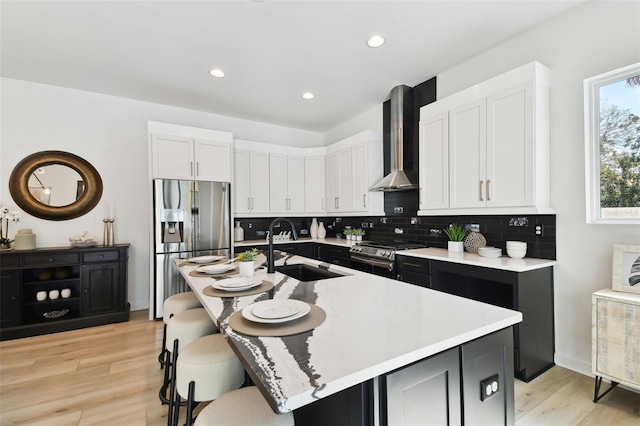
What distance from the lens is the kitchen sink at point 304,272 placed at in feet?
7.11

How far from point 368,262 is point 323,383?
2.84 meters

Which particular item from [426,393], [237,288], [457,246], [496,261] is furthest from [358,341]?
[457,246]

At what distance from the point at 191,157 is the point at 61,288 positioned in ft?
7.06

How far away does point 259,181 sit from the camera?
4.73 m

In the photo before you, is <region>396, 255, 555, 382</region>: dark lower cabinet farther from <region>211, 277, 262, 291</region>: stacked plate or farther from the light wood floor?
<region>211, 277, 262, 291</region>: stacked plate

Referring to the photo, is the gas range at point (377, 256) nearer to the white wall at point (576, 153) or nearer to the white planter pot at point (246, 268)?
the white wall at point (576, 153)

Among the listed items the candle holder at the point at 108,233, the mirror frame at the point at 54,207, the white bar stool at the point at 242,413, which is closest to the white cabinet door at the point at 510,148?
the white bar stool at the point at 242,413

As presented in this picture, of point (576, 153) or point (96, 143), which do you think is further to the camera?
point (96, 143)

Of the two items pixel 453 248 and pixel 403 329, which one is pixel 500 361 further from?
pixel 453 248

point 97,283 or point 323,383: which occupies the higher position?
point 323,383

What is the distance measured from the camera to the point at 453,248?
120 inches

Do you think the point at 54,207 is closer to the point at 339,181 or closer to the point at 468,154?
the point at 339,181

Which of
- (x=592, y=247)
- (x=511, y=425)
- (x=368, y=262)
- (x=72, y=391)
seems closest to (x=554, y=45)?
(x=592, y=247)

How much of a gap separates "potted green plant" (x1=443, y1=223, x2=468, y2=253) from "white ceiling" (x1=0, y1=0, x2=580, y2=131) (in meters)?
1.80
